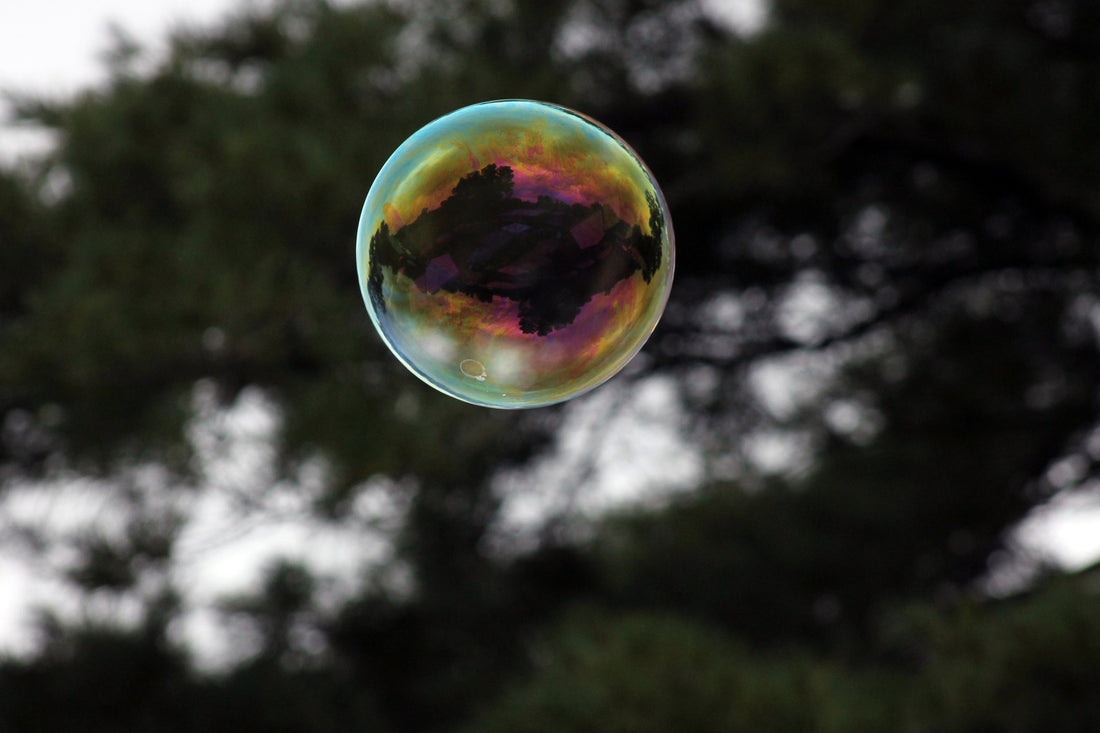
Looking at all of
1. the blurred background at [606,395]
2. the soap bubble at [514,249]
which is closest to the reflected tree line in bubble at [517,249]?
the soap bubble at [514,249]

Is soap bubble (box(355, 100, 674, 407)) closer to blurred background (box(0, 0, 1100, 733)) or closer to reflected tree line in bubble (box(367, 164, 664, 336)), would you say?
reflected tree line in bubble (box(367, 164, 664, 336))

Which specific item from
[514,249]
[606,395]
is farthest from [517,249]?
[606,395]

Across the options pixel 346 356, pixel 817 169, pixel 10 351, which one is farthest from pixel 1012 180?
pixel 10 351

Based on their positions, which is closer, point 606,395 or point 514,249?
point 514,249

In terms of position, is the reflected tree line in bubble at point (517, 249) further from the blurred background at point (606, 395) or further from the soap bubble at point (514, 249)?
the blurred background at point (606, 395)

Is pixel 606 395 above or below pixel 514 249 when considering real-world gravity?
above

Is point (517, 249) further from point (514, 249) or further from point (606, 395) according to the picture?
point (606, 395)
